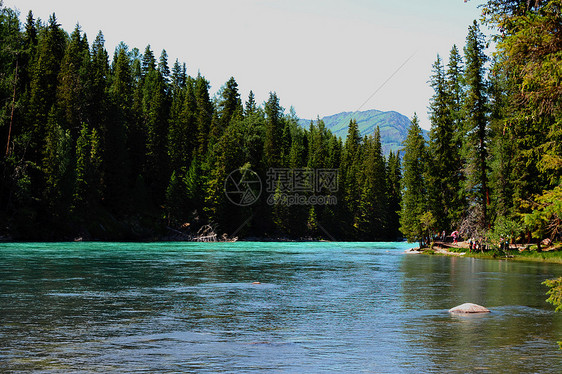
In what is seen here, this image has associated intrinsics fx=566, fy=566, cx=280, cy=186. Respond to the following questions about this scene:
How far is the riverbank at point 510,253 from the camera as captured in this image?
49.9 metres

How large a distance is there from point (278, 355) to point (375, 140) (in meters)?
127

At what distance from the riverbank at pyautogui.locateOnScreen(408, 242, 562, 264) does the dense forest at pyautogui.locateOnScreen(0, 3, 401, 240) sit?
44848mm

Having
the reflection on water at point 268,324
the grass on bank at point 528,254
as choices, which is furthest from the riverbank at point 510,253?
the reflection on water at point 268,324

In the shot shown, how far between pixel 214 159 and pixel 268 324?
291 ft

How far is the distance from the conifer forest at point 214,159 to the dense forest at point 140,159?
10.2 inches

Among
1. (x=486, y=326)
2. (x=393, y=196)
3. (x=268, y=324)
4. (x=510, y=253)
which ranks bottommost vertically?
(x=268, y=324)

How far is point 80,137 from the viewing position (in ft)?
278

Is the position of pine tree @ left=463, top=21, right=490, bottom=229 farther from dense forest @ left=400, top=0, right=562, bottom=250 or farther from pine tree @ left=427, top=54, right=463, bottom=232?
pine tree @ left=427, top=54, right=463, bottom=232

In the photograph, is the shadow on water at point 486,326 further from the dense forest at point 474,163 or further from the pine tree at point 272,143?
the pine tree at point 272,143

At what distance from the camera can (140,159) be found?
108 metres

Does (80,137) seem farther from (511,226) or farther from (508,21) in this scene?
(508,21)

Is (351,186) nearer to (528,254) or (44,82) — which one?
(44,82)

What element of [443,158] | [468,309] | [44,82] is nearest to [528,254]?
[443,158]

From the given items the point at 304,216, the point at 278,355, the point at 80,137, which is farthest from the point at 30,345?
the point at 304,216
